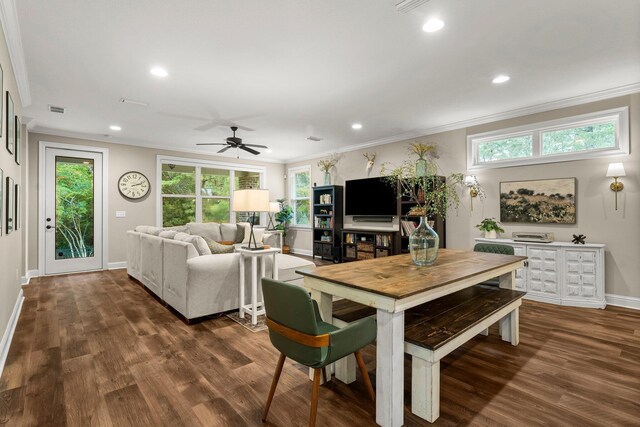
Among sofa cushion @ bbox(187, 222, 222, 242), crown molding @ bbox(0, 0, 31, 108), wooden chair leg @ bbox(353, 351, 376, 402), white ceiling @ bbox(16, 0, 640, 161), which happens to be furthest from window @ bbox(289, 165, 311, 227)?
wooden chair leg @ bbox(353, 351, 376, 402)

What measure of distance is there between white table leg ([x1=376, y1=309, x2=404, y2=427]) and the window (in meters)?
6.64

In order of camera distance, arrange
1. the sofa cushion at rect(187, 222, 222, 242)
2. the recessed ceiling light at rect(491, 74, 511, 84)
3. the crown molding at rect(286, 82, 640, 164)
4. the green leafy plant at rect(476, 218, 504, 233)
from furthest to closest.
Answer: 1. the sofa cushion at rect(187, 222, 222, 242)
2. the green leafy plant at rect(476, 218, 504, 233)
3. the crown molding at rect(286, 82, 640, 164)
4. the recessed ceiling light at rect(491, 74, 511, 84)

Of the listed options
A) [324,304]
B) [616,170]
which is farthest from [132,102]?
[616,170]

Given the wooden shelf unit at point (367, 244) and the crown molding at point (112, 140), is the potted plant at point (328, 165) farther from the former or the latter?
the crown molding at point (112, 140)

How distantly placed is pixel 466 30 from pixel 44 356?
4381 millimetres

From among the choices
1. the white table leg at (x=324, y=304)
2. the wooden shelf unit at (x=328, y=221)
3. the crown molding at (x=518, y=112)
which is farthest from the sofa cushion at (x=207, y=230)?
the white table leg at (x=324, y=304)

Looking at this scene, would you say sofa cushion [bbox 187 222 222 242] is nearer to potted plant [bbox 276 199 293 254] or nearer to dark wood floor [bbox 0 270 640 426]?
potted plant [bbox 276 199 293 254]

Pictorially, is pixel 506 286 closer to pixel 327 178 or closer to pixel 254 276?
pixel 254 276

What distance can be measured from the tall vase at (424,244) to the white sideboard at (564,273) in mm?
2435

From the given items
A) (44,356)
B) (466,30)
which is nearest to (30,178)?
(44,356)

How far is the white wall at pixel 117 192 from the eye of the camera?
549cm

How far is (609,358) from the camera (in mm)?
2510

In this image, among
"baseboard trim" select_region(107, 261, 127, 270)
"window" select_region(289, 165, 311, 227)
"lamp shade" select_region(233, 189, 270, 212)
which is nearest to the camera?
"lamp shade" select_region(233, 189, 270, 212)

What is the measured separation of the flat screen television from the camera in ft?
19.9
